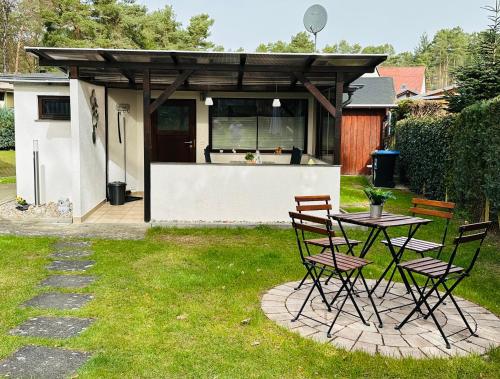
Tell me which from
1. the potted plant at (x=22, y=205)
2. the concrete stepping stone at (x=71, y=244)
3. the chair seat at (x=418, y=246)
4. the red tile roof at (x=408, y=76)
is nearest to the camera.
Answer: the chair seat at (x=418, y=246)

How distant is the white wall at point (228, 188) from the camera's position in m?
8.05

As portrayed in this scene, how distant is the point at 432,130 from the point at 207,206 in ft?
18.4

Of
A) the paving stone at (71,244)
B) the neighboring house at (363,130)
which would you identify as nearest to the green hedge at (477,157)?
the paving stone at (71,244)

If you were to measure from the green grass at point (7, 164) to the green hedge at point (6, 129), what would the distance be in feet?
2.49

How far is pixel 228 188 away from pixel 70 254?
2901 mm

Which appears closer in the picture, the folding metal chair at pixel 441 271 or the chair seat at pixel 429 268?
the folding metal chair at pixel 441 271

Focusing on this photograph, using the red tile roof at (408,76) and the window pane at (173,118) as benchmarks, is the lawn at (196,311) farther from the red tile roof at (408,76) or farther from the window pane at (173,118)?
the red tile roof at (408,76)

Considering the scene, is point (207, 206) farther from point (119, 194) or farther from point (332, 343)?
point (332, 343)

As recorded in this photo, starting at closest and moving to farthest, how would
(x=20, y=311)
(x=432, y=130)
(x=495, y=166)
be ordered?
(x=20, y=311) < (x=495, y=166) < (x=432, y=130)

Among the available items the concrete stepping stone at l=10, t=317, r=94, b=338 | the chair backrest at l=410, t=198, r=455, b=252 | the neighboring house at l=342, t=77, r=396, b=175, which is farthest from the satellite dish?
the concrete stepping stone at l=10, t=317, r=94, b=338

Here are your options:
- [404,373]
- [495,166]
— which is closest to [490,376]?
[404,373]

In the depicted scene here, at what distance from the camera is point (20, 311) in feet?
13.8

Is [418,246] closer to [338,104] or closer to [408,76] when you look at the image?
[338,104]

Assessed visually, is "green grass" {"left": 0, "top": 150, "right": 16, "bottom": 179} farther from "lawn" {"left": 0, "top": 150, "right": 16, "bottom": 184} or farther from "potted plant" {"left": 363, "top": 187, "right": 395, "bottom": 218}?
"potted plant" {"left": 363, "top": 187, "right": 395, "bottom": 218}
